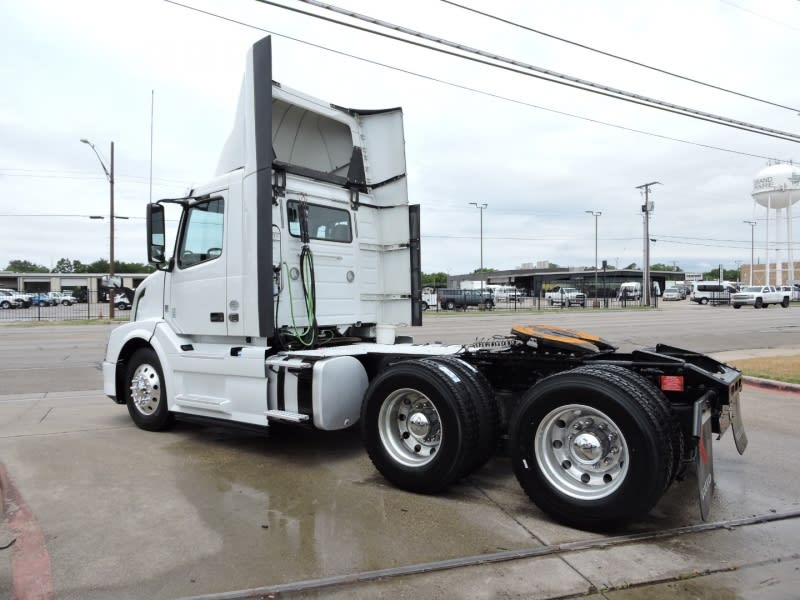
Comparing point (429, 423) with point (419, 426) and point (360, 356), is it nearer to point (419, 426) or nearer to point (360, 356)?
point (419, 426)

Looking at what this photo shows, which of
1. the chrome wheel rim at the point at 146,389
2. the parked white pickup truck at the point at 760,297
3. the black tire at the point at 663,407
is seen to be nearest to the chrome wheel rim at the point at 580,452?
the black tire at the point at 663,407

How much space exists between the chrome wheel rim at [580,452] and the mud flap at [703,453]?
482 mm

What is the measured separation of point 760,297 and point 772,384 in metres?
42.8

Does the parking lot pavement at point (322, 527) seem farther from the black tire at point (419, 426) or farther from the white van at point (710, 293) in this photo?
the white van at point (710, 293)

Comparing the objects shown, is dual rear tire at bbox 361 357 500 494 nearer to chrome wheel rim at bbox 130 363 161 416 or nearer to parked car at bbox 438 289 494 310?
chrome wheel rim at bbox 130 363 161 416

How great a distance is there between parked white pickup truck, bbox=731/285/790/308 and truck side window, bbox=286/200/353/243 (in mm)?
47597

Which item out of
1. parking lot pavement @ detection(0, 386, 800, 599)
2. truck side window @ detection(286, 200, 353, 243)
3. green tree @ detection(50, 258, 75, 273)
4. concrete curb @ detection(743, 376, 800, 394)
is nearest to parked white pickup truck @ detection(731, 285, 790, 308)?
concrete curb @ detection(743, 376, 800, 394)

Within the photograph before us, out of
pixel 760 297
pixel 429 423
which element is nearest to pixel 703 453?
pixel 429 423

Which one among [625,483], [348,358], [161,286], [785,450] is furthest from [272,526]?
[785,450]

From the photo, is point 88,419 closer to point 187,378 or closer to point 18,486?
point 187,378

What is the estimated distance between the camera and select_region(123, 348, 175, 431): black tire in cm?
666

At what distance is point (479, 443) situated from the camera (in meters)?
4.48

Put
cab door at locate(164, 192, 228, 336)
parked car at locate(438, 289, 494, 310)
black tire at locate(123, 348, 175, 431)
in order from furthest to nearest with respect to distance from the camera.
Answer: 1. parked car at locate(438, 289, 494, 310)
2. black tire at locate(123, 348, 175, 431)
3. cab door at locate(164, 192, 228, 336)

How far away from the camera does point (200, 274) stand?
6.30 m
